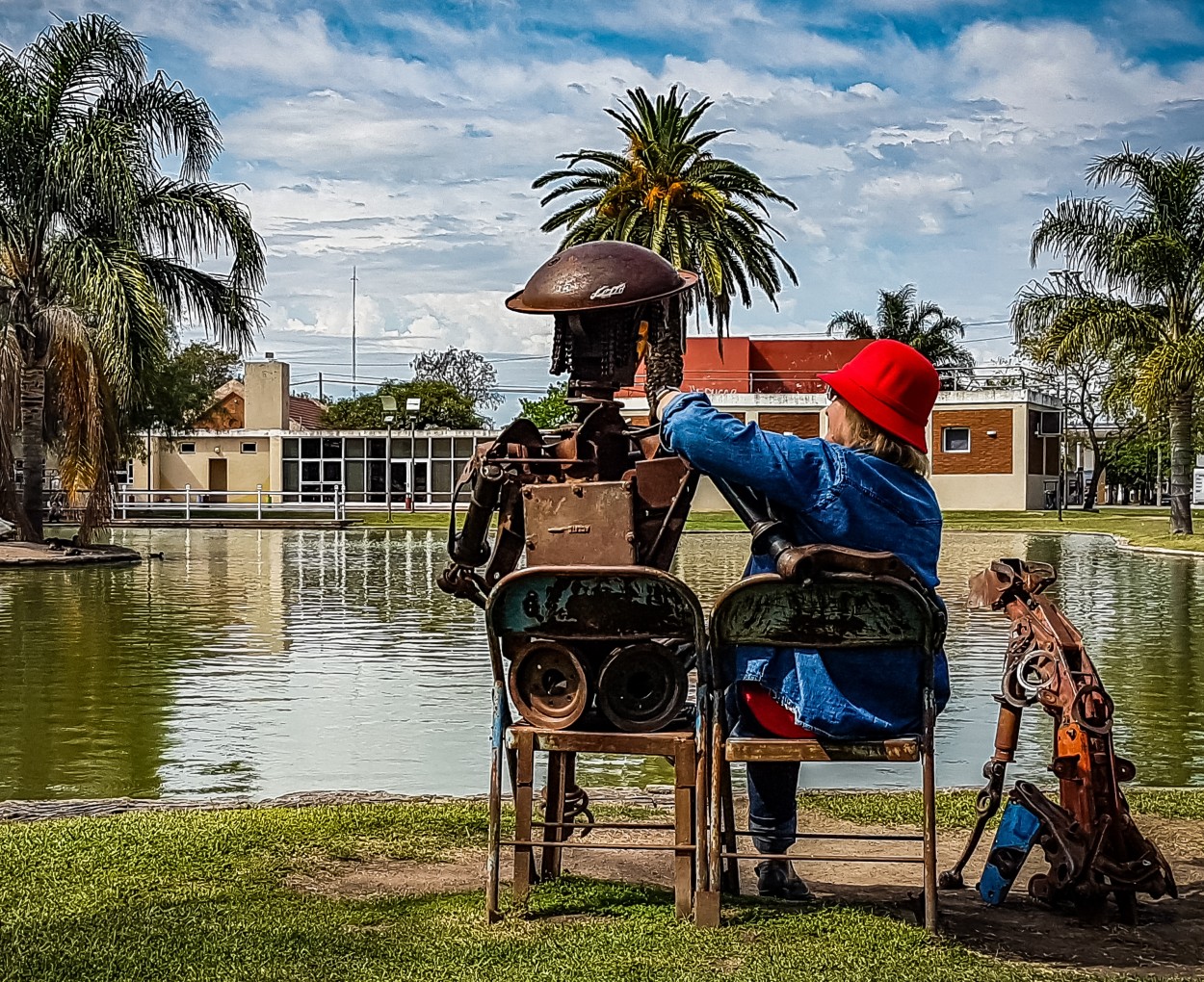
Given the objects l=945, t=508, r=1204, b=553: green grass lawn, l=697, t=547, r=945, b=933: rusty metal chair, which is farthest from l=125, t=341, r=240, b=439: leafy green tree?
l=697, t=547, r=945, b=933: rusty metal chair

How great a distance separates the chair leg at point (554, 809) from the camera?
466cm

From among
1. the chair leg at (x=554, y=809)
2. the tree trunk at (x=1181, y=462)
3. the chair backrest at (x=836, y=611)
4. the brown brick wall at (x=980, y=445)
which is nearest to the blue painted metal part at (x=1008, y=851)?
the chair backrest at (x=836, y=611)

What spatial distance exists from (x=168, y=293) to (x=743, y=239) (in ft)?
40.5

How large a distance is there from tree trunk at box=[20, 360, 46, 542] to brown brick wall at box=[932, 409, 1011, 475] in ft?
122

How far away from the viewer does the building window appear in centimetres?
5666

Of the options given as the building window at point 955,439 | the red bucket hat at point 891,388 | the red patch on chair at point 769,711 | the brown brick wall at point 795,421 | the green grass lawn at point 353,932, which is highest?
the brown brick wall at point 795,421

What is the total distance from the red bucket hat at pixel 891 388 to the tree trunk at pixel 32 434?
23298 millimetres

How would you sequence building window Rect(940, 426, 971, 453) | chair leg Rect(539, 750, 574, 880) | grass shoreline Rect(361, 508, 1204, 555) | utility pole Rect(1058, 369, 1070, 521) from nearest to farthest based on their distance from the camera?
chair leg Rect(539, 750, 574, 880) < grass shoreline Rect(361, 508, 1204, 555) < building window Rect(940, 426, 971, 453) < utility pole Rect(1058, 369, 1070, 521)

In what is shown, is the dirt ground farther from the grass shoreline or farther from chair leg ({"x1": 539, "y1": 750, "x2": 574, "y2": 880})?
the grass shoreline

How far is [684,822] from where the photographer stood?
413 centimetres

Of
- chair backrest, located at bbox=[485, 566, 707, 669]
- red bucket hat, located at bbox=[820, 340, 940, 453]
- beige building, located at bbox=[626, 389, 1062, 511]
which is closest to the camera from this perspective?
chair backrest, located at bbox=[485, 566, 707, 669]

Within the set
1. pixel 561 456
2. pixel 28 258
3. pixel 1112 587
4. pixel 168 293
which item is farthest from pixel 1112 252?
pixel 561 456

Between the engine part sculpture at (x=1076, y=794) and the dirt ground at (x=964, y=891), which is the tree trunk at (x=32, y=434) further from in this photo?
the engine part sculpture at (x=1076, y=794)

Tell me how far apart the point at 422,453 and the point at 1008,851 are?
5858 cm
